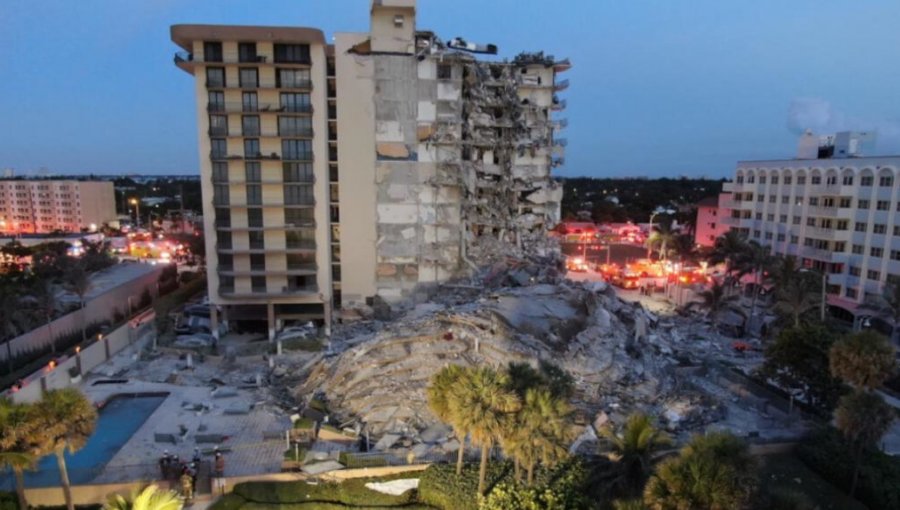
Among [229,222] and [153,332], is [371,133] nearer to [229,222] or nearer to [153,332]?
[229,222]

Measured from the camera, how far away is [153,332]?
1980 inches

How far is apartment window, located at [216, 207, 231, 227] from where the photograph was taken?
50562 millimetres

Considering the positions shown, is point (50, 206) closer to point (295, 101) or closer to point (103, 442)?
point (295, 101)

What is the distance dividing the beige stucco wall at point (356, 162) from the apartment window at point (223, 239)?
33.7 feet

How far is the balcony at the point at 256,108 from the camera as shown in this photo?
1929 inches

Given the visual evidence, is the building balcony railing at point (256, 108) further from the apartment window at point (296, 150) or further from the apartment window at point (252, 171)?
the apartment window at point (252, 171)

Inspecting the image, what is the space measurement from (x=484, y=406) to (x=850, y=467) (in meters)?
20.4

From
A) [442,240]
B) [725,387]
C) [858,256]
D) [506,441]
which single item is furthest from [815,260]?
[506,441]

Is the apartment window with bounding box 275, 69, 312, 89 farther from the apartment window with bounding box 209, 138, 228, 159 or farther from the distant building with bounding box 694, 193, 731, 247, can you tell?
the distant building with bounding box 694, 193, 731, 247

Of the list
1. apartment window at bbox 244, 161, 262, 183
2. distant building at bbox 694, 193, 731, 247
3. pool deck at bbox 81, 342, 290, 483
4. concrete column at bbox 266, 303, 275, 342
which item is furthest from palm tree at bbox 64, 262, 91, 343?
distant building at bbox 694, 193, 731, 247

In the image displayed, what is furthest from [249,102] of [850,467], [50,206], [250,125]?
[50,206]

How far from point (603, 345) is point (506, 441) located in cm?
2076

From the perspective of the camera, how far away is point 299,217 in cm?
5181

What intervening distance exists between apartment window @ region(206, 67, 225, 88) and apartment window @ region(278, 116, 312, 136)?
5.72m
